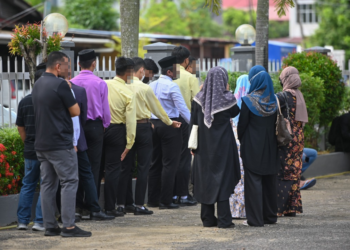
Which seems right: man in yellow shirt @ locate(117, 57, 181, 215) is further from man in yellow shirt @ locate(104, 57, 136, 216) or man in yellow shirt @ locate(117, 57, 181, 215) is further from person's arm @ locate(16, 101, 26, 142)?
person's arm @ locate(16, 101, 26, 142)

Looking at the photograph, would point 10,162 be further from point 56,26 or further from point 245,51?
point 245,51

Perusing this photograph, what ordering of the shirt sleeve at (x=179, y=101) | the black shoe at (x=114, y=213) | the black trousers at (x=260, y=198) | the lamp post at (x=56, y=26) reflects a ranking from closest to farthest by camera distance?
the black trousers at (x=260, y=198)
the black shoe at (x=114, y=213)
the shirt sleeve at (x=179, y=101)
the lamp post at (x=56, y=26)

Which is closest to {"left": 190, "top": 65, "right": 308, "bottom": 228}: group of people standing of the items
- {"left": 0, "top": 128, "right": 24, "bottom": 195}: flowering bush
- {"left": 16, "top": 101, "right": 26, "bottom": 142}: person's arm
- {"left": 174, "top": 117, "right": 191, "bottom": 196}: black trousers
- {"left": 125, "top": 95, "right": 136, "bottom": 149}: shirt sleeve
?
{"left": 125, "top": 95, "right": 136, "bottom": 149}: shirt sleeve

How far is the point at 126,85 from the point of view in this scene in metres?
7.85

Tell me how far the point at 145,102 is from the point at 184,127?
95 centimetres

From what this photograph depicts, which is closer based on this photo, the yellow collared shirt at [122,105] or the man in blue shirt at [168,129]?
the yellow collared shirt at [122,105]

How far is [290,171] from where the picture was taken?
25.2 ft

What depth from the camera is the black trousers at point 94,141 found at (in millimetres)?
7250

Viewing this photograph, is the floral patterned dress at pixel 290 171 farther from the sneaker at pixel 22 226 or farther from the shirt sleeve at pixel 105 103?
the sneaker at pixel 22 226

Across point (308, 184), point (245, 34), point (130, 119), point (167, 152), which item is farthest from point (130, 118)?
point (245, 34)

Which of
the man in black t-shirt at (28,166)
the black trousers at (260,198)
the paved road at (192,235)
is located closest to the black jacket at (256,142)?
the black trousers at (260,198)

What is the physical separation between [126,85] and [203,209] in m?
1.98

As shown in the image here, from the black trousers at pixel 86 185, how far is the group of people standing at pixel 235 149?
1.24 meters

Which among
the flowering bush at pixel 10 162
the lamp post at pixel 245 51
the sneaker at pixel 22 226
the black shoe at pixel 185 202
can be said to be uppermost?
the lamp post at pixel 245 51
